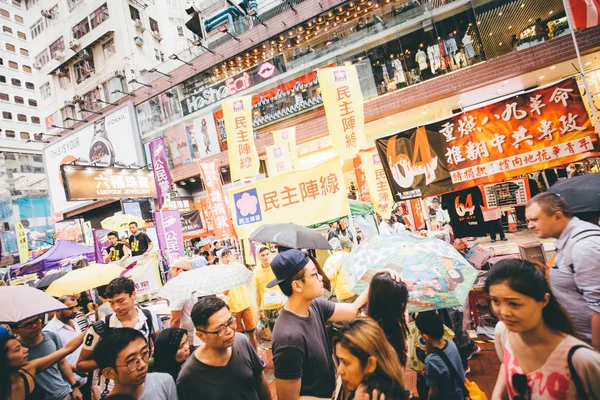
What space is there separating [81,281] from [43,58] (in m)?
38.8

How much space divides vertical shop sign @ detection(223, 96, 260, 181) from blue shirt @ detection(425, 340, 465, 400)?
264 inches

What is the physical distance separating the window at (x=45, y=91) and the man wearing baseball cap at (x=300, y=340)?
3932 cm

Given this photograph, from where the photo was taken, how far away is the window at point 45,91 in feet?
97.7

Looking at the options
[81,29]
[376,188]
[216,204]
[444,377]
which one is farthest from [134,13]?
[444,377]

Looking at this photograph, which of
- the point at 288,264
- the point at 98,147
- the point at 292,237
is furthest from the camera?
the point at 98,147

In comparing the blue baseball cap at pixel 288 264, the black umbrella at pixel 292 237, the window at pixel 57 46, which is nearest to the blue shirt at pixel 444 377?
the blue baseball cap at pixel 288 264

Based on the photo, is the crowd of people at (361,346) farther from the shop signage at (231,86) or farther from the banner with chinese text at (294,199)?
the shop signage at (231,86)

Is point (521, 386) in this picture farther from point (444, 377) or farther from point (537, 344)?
point (444, 377)

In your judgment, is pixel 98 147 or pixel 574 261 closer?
pixel 574 261

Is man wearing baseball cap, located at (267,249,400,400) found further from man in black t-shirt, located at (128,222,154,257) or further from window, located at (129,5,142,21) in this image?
window, located at (129,5,142,21)

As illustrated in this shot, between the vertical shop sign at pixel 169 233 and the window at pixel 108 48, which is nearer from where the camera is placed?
the vertical shop sign at pixel 169 233

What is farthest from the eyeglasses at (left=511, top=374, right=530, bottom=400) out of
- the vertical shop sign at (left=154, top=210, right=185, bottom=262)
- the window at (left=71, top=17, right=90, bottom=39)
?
the window at (left=71, top=17, right=90, bottom=39)

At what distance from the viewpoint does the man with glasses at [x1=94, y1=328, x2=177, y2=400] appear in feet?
6.97

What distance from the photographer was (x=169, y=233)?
8797 mm
